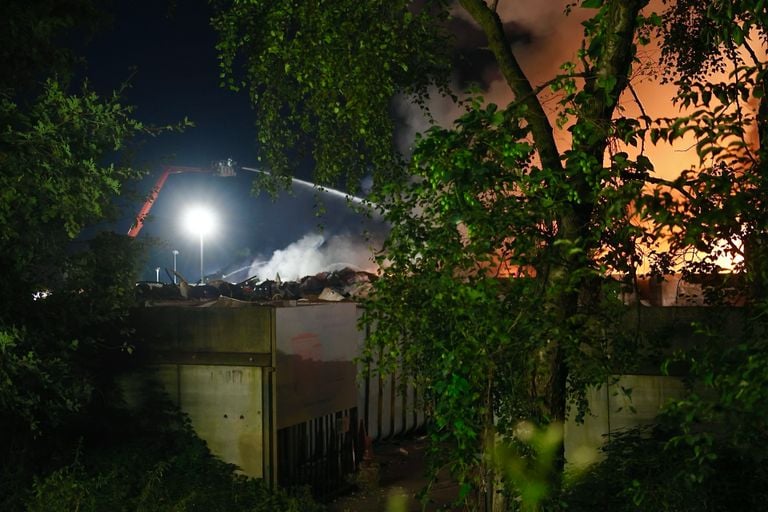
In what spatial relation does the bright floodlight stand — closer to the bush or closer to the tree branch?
the bush

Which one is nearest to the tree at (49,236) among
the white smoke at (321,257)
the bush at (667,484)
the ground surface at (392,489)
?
the ground surface at (392,489)

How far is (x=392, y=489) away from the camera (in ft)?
41.9

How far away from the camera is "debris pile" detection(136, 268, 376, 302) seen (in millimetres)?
15338

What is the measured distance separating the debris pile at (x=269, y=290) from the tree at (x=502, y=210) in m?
5.71

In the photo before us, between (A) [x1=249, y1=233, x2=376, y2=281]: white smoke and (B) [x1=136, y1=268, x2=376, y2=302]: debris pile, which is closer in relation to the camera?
(B) [x1=136, y1=268, x2=376, y2=302]: debris pile

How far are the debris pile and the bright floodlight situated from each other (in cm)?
1180

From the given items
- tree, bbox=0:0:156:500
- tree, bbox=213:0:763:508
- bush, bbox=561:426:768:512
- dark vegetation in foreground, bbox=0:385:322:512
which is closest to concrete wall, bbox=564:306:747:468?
bush, bbox=561:426:768:512

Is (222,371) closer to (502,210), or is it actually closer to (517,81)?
(517,81)

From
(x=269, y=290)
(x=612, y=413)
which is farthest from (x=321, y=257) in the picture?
(x=612, y=413)

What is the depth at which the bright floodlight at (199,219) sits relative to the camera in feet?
104

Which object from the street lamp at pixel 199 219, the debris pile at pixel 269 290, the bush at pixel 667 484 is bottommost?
the bush at pixel 667 484

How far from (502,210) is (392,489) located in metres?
8.06

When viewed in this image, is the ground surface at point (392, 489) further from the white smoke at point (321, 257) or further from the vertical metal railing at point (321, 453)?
the white smoke at point (321, 257)

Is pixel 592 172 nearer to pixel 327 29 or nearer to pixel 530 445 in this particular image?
pixel 530 445
